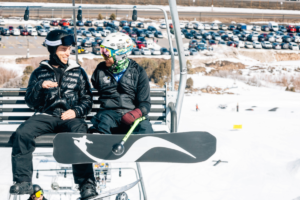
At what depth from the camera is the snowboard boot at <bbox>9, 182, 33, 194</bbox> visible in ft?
9.25

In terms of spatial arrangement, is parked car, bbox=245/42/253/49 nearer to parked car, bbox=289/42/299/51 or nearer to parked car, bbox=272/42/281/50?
parked car, bbox=272/42/281/50

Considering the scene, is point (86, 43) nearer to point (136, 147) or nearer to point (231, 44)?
point (231, 44)

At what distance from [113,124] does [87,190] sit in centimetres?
69

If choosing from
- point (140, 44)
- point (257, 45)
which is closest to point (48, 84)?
point (140, 44)

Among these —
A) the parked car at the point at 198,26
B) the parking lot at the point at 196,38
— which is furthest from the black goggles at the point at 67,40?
the parked car at the point at 198,26

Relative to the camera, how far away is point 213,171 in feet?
20.4

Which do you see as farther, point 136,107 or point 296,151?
point 296,151

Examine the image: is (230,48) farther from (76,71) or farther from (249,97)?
(76,71)

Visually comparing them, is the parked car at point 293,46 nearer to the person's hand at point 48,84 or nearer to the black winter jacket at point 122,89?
the black winter jacket at point 122,89

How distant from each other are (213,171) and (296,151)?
222cm

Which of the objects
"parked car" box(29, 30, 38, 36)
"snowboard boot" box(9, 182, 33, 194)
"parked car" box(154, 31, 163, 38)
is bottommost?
"snowboard boot" box(9, 182, 33, 194)

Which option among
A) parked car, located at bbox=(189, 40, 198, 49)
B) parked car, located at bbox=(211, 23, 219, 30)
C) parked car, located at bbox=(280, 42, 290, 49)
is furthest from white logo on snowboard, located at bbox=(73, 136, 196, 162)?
parked car, located at bbox=(211, 23, 219, 30)

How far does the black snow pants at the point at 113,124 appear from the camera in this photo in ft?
10.7

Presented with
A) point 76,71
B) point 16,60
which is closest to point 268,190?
point 76,71
